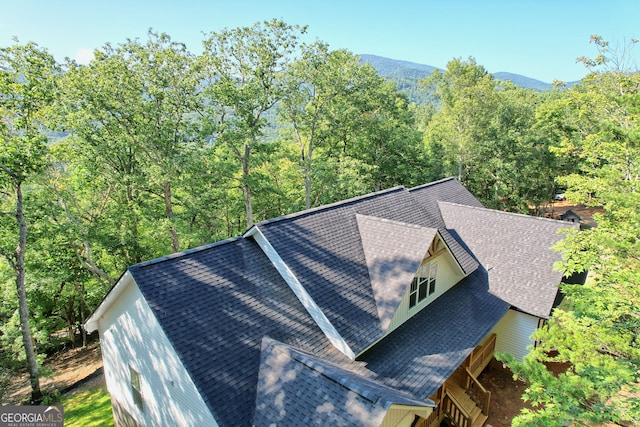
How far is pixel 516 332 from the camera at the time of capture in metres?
13.6

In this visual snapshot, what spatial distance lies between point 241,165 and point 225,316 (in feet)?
49.4

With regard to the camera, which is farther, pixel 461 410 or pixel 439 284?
pixel 439 284

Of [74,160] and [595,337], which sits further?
[74,160]

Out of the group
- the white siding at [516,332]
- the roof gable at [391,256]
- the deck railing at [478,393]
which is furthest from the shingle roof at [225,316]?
the white siding at [516,332]

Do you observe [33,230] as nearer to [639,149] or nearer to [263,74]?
[263,74]

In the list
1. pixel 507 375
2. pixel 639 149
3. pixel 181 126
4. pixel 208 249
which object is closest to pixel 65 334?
pixel 181 126

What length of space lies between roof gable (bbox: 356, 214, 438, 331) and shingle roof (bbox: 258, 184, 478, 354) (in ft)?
0.63

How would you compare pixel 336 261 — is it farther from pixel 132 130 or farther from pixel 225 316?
pixel 132 130

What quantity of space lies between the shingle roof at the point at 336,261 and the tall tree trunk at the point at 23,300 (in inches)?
411

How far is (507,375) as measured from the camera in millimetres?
13445

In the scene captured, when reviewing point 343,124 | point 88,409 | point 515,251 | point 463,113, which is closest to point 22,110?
point 88,409

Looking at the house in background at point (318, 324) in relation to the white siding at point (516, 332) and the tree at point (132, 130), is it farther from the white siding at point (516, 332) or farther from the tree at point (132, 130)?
the tree at point (132, 130)

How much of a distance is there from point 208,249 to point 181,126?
11364 millimetres

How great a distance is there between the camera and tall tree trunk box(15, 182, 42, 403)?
1299cm
